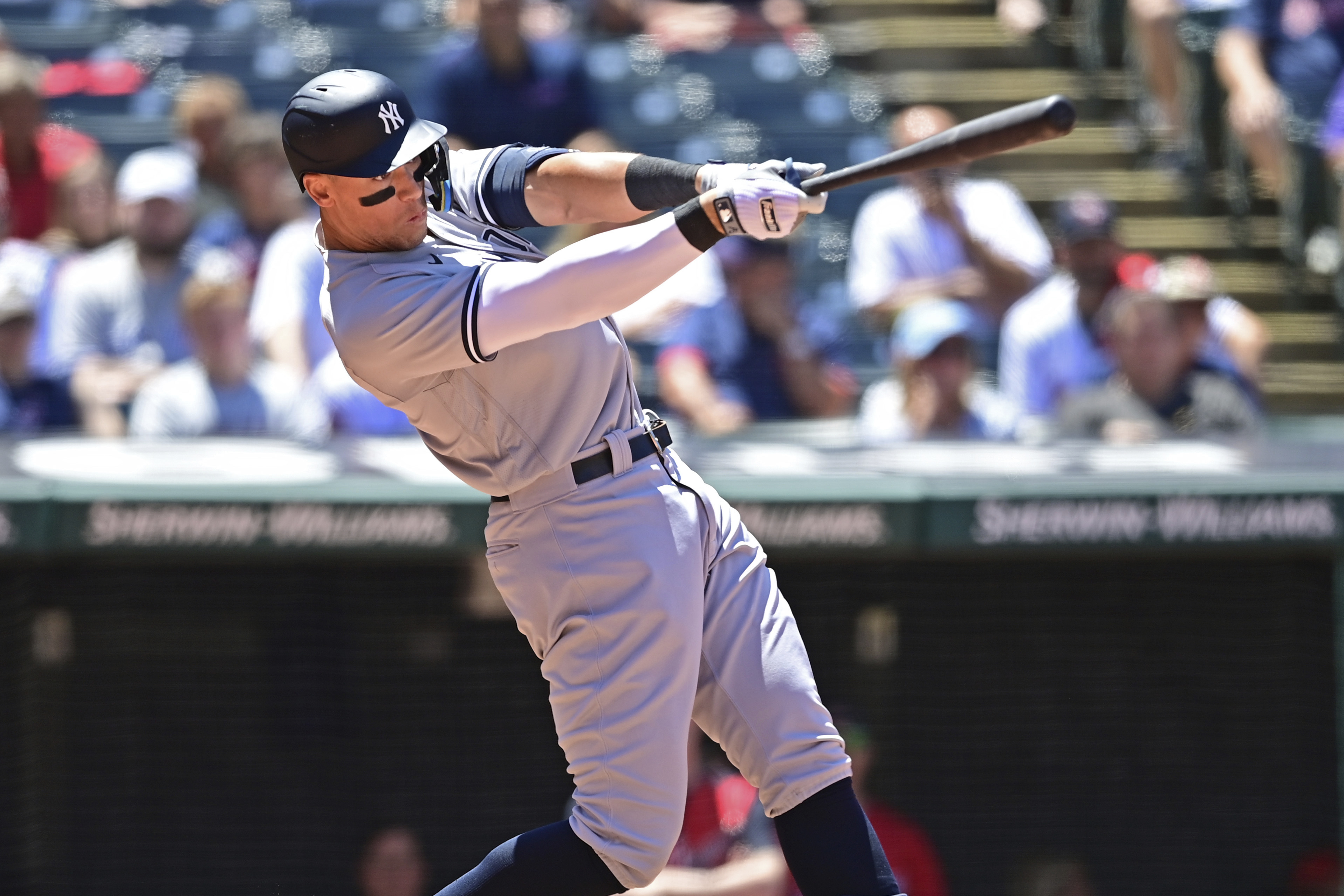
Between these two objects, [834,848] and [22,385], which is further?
[22,385]

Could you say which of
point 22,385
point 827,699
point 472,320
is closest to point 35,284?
point 22,385

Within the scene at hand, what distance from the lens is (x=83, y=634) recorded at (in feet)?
14.9

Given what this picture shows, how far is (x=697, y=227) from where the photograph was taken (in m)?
2.32

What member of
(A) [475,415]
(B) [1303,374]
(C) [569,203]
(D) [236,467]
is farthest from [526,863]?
(B) [1303,374]

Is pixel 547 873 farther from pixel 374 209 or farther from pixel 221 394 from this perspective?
pixel 221 394

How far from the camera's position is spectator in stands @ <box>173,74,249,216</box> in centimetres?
584

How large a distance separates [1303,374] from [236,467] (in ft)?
12.7

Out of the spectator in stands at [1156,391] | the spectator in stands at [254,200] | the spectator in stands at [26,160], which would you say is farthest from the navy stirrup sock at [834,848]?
the spectator in stands at [26,160]

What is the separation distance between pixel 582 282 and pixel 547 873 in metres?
0.91

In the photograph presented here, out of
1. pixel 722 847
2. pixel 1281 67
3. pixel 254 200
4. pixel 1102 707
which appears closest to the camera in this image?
pixel 722 847

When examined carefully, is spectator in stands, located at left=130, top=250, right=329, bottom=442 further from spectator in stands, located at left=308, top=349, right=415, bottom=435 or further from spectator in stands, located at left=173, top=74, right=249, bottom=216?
spectator in stands, located at left=173, top=74, right=249, bottom=216

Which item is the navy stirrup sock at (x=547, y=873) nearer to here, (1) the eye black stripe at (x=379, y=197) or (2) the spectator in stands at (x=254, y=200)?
(1) the eye black stripe at (x=379, y=197)

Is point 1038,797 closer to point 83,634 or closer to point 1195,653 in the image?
point 1195,653

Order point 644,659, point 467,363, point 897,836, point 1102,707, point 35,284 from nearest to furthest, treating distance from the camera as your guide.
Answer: point 467,363 → point 644,659 → point 897,836 → point 1102,707 → point 35,284
